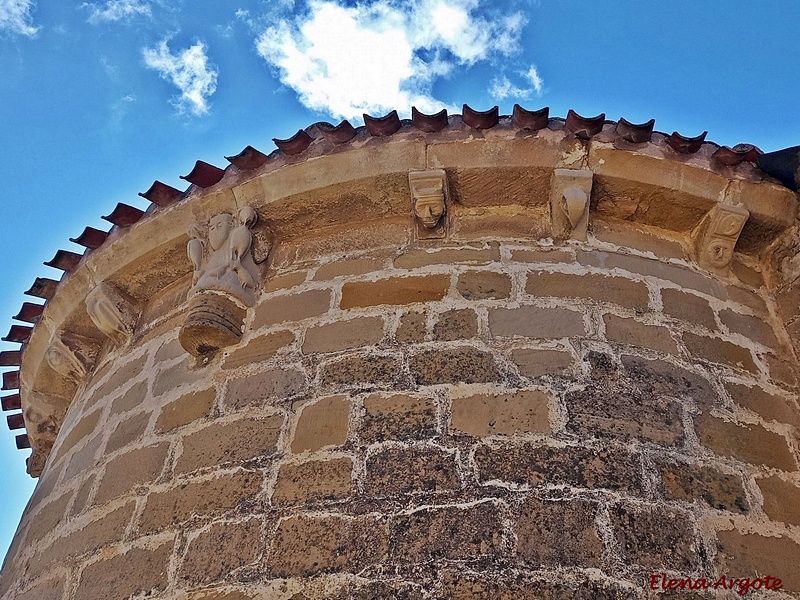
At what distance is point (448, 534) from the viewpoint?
80.6 inches

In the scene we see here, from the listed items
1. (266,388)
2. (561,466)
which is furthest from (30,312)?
(561,466)

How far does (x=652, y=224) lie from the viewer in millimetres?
3357

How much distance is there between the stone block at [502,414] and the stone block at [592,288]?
593 mm

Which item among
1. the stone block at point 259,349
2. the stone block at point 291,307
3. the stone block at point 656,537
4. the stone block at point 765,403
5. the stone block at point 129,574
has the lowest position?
the stone block at point 129,574

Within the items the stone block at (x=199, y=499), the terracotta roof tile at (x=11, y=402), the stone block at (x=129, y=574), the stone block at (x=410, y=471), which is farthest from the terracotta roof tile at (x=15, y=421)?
the stone block at (x=410, y=471)

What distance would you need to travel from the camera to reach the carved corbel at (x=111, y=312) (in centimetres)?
374

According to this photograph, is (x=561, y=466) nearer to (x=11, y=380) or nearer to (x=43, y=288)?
(x=43, y=288)

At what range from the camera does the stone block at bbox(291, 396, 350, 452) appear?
7.88ft

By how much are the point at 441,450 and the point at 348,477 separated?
0.97ft

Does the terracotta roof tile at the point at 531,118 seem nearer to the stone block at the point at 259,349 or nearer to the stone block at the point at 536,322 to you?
the stone block at the point at 536,322

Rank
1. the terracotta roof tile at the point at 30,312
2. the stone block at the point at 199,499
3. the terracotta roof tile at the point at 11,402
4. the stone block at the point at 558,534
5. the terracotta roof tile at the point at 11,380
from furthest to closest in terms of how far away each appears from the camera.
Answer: the terracotta roof tile at the point at 11,402 < the terracotta roof tile at the point at 11,380 < the terracotta roof tile at the point at 30,312 < the stone block at the point at 199,499 < the stone block at the point at 558,534

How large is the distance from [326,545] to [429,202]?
1607mm

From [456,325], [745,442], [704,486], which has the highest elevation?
[456,325]

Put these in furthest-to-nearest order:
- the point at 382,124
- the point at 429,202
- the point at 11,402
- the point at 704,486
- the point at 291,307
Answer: the point at 11,402 < the point at 382,124 < the point at 429,202 < the point at 291,307 < the point at 704,486
